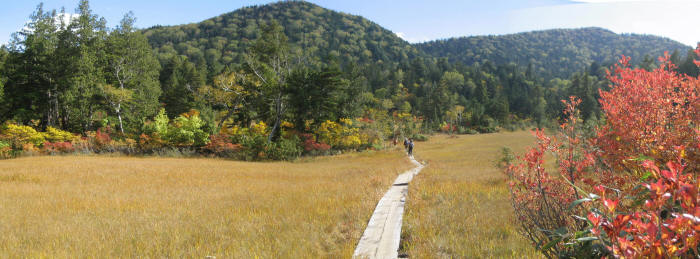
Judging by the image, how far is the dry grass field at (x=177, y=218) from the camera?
5281 millimetres

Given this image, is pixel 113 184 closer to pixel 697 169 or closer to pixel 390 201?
pixel 390 201

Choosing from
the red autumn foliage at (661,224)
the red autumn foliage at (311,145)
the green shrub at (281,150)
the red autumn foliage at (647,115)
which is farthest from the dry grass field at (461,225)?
the red autumn foliage at (311,145)

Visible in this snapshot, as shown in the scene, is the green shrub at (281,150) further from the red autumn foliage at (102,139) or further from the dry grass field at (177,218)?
the red autumn foliage at (102,139)

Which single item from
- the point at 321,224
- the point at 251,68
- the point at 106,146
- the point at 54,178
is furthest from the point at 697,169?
the point at 106,146

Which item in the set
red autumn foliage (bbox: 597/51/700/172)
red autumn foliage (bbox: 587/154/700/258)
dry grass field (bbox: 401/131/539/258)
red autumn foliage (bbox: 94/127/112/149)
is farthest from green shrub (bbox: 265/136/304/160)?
red autumn foliage (bbox: 587/154/700/258)

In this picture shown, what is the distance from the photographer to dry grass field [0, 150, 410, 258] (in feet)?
17.3

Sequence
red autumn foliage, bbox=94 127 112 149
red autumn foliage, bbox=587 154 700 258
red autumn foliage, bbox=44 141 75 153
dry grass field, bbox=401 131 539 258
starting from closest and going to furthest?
red autumn foliage, bbox=587 154 700 258
dry grass field, bbox=401 131 539 258
red autumn foliage, bbox=44 141 75 153
red autumn foliage, bbox=94 127 112 149

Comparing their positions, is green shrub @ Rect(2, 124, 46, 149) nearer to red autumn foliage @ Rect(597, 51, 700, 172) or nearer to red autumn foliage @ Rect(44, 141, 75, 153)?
red autumn foliage @ Rect(44, 141, 75, 153)

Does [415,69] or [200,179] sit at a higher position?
[415,69]

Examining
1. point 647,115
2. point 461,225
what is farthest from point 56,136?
point 647,115

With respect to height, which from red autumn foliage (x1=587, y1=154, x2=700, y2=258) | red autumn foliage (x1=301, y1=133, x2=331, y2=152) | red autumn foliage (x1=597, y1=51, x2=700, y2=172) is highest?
red autumn foliage (x1=597, y1=51, x2=700, y2=172)

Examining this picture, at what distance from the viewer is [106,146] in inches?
1118

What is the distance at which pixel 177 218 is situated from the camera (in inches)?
295

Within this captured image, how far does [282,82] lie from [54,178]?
2193 cm
